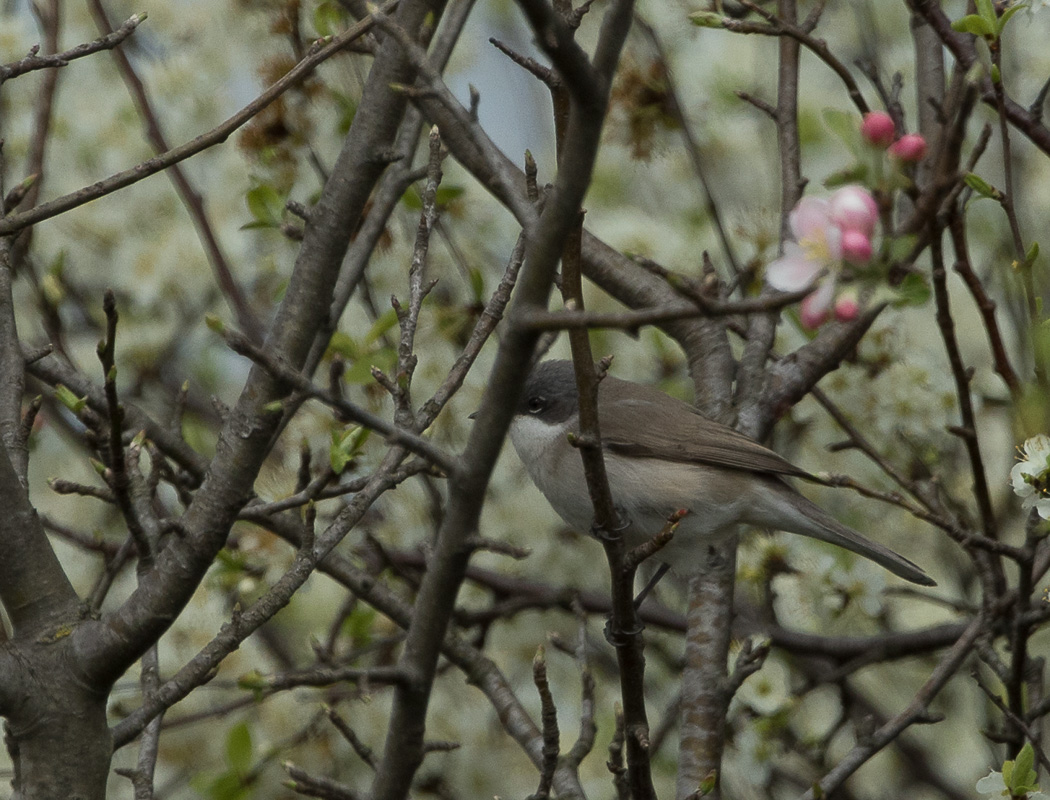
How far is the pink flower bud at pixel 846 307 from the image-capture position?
1302 millimetres

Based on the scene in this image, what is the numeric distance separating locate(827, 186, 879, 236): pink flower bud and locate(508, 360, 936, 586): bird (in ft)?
8.08

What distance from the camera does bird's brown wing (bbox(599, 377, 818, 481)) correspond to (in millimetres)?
3914

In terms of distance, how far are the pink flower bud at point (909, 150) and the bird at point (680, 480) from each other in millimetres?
2440

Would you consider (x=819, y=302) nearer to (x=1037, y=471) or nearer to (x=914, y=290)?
(x=914, y=290)

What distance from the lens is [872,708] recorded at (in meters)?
4.69

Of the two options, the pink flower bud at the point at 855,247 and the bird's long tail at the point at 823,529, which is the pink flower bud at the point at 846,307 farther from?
the bird's long tail at the point at 823,529

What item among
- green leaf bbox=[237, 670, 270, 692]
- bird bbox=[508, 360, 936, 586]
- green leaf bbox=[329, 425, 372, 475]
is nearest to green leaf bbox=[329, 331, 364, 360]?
bird bbox=[508, 360, 936, 586]

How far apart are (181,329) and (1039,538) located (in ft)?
13.4

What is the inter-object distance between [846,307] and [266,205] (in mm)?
2429

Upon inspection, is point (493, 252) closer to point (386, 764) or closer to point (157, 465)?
point (157, 465)

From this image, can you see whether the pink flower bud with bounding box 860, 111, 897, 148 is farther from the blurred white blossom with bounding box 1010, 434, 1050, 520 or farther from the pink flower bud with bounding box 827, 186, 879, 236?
the blurred white blossom with bounding box 1010, 434, 1050, 520

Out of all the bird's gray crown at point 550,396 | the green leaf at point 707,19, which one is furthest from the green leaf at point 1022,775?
the bird's gray crown at point 550,396

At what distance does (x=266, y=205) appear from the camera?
11.2 ft

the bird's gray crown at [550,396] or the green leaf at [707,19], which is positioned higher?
the bird's gray crown at [550,396]
